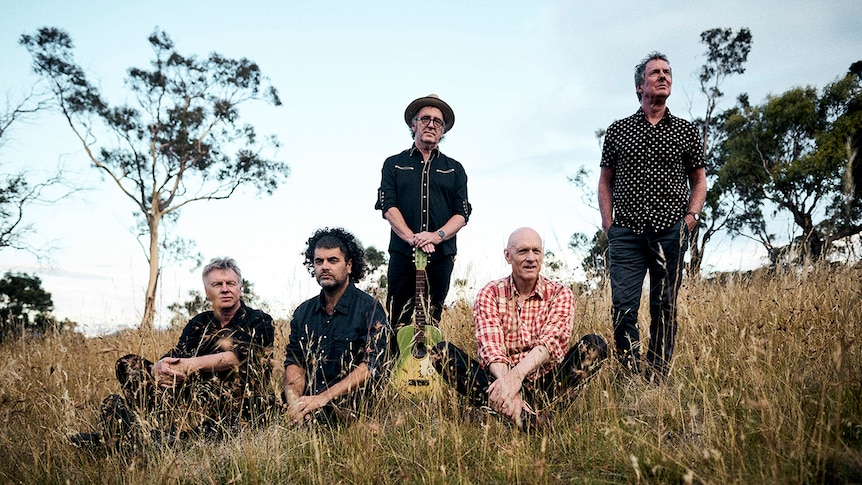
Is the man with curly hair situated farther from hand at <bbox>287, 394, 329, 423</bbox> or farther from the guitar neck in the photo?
the guitar neck

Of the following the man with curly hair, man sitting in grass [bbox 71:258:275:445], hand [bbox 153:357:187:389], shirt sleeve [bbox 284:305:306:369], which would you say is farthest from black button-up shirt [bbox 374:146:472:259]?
hand [bbox 153:357:187:389]

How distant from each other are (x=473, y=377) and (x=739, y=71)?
20749 mm

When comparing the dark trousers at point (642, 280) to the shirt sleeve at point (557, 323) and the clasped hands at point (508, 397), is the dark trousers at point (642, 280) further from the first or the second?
the clasped hands at point (508, 397)

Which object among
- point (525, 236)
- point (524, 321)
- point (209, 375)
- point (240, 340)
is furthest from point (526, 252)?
point (209, 375)

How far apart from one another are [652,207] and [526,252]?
3.32 feet

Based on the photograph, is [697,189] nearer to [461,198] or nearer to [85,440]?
[461,198]

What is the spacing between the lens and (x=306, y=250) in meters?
4.61

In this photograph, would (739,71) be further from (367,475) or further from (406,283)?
(367,475)

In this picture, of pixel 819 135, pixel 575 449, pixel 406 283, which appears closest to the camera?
pixel 575 449

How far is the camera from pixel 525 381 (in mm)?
3367

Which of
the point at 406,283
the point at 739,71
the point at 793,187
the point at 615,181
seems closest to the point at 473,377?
the point at 406,283

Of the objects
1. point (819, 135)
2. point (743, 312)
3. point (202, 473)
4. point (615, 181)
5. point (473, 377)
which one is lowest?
point (202, 473)

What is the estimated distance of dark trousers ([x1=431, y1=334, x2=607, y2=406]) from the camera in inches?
129

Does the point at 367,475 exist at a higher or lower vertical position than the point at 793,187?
lower
